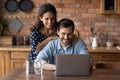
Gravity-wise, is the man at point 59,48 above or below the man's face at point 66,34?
below

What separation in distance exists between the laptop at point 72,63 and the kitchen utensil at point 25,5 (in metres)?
2.61

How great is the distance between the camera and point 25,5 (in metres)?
4.55

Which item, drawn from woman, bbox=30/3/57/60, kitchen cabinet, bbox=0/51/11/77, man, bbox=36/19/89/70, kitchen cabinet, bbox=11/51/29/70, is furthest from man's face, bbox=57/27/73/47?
kitchen cabinet, bbox=0/51/11/77

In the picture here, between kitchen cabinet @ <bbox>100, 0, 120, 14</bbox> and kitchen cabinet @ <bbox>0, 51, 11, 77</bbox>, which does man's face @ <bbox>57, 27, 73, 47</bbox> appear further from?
kitchen cabinet @ <bbox>100, 0, 120, 14</bbox>

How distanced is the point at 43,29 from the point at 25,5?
197cm

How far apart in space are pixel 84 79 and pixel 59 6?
2662 mm

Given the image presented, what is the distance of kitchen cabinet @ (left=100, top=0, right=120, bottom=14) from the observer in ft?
14.1

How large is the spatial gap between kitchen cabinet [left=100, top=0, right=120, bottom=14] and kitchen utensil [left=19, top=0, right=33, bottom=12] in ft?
3.98

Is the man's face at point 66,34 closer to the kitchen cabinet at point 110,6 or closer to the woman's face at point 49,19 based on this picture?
the woman's face at point 49,19

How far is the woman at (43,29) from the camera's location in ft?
8.35

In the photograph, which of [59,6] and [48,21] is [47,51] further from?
[59,6]

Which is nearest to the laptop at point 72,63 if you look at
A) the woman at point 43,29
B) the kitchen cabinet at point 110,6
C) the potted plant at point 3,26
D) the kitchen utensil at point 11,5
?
the woman at point 43,29

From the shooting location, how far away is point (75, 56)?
207 centimetres

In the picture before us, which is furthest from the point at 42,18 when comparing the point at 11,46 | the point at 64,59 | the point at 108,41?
the point at 108,41
